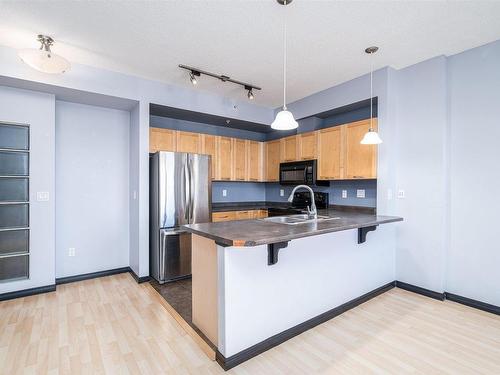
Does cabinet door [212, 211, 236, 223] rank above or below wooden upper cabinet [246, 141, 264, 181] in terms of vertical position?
below

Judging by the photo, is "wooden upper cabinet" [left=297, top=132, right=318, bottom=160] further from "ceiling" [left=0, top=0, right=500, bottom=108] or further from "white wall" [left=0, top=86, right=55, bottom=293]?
"white wall" [left=0, top=86, right=55, bottom=293]

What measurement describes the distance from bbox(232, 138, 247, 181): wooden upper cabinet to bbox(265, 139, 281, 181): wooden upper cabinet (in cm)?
49

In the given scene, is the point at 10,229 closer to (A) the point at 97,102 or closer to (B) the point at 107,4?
(A) the point at 97,102

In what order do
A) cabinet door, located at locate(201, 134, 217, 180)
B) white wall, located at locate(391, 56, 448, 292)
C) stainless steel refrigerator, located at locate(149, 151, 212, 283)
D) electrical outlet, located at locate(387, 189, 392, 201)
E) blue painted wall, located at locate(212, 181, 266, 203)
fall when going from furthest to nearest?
blue painted wall, located at locate(212, 181, 266, 203)
cabinet door, located at locate(201, 134, 217, 180)
stainless steel refrigerator, located at locate(149, 151, 212, 283)
electrical outlet, located at locate(387, 189, 392, 201)
white wall, located at locate(391, 56, 448, 292)

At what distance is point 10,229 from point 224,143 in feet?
10.2

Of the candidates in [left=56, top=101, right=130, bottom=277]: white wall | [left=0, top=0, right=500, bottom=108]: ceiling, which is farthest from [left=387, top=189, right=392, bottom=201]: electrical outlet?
[left=56, top=101, right=130, bottom=277]: white wall

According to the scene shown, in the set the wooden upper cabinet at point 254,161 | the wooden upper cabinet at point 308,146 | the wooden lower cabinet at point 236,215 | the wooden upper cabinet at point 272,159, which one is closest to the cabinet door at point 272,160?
the wooden upper cabinet at point 272,159

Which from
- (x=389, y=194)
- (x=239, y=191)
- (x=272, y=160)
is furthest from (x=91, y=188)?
(x=389, y=194)

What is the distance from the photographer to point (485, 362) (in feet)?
6.19

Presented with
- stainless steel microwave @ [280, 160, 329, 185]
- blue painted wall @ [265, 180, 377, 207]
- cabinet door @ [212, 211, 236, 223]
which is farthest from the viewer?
cabinet door @ [212, 211, 236, 223]

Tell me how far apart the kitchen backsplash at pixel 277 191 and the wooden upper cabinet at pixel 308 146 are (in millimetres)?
577

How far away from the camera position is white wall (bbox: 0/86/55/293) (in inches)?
120

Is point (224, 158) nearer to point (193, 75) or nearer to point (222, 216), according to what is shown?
point (222, 216)

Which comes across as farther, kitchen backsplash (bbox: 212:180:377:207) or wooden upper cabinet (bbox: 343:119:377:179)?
kitchen backsplash (bbox: 212:180:377:207)
